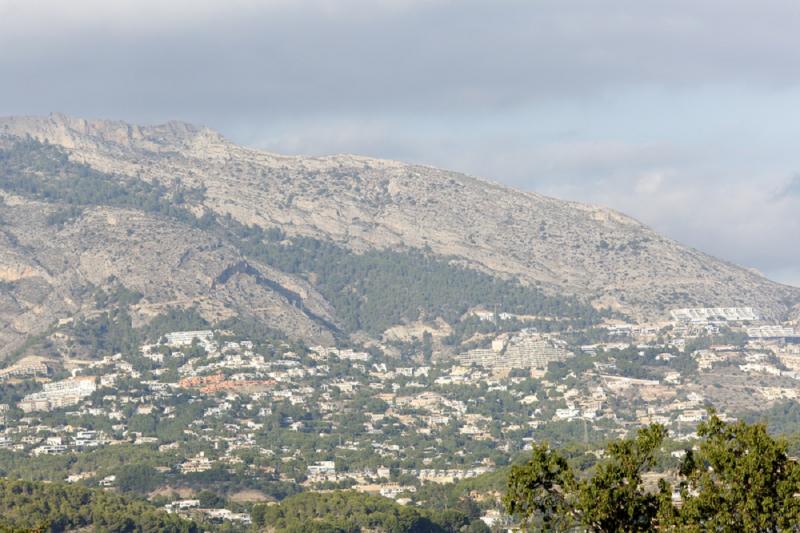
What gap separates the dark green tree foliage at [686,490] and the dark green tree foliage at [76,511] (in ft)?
311

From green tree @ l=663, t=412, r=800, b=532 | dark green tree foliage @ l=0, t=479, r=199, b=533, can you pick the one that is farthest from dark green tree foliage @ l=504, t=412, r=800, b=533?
dark green tree foliage @ l=0, t=479, r=199, b=533

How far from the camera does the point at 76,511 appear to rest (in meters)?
184

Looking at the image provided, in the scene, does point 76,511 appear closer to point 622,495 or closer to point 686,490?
point 622,495

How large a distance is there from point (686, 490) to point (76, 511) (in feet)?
356

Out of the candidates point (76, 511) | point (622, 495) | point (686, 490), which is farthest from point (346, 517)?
point (622, 495)

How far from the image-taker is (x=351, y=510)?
19450 cm

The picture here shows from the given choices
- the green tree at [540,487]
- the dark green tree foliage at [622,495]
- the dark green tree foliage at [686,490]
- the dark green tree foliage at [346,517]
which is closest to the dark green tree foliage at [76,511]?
the dark green tree foliage at [346,517]

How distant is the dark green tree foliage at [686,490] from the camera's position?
83688 millimetres

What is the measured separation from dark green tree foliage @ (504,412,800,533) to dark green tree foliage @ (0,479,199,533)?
9484 cm

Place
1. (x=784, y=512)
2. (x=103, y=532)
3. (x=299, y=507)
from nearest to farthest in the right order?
(x=784, y=512) < (x=103, y=532) < (x=299, y=507)

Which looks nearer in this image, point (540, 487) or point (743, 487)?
point (743, 487)

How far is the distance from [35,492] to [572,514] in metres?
112

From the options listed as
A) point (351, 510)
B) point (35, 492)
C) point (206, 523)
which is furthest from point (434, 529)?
point (35, 492)

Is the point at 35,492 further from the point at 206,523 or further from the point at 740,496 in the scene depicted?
the point at 740,496
